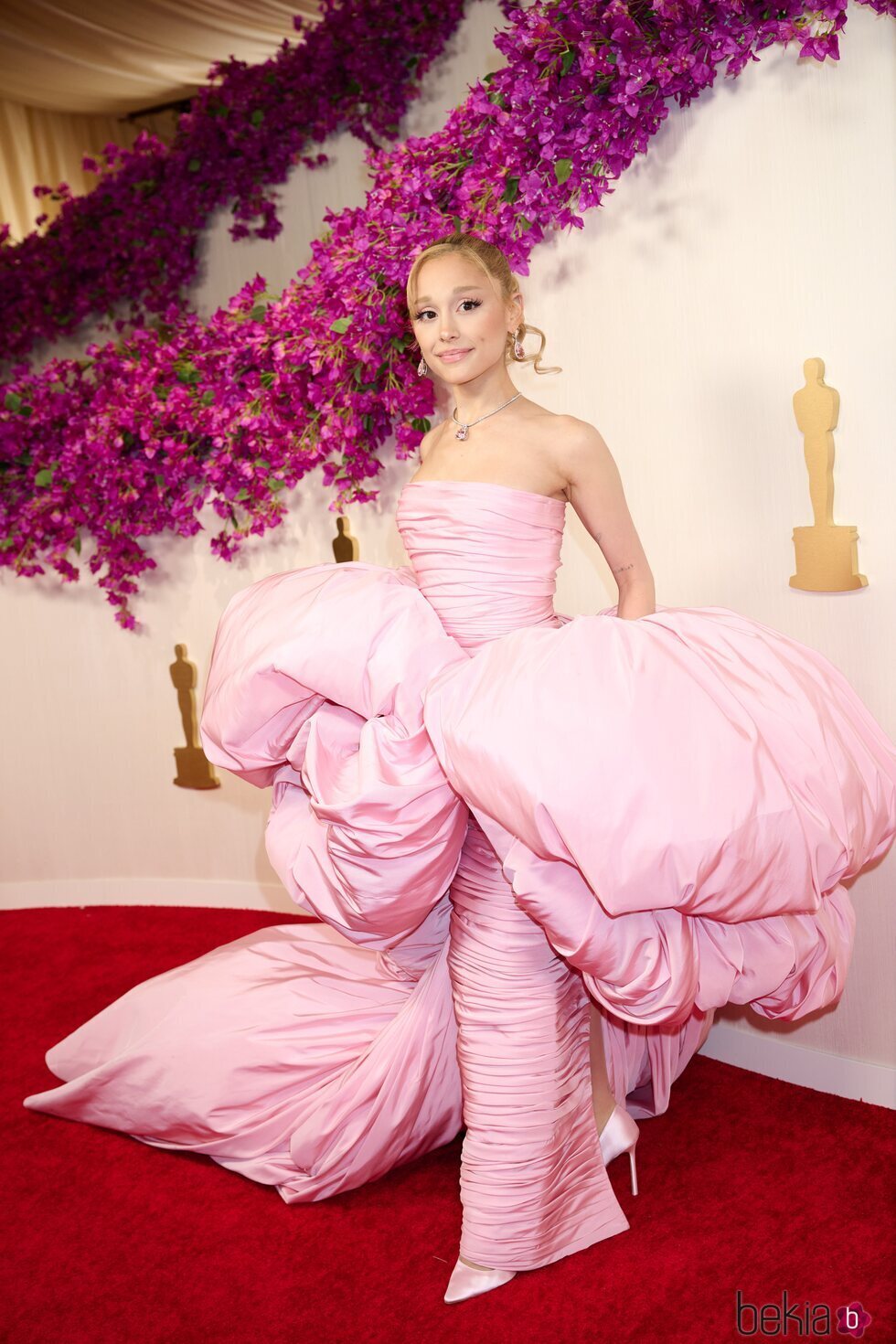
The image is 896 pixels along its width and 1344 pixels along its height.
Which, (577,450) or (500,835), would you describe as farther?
(577,450)

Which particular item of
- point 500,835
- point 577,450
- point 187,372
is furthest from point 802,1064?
point 187,372

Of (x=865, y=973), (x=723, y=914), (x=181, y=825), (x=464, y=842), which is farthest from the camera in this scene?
(x=181, y=825)

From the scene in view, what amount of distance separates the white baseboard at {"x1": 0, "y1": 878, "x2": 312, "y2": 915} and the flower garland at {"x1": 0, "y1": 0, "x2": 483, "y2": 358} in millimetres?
2649

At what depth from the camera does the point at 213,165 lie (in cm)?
527

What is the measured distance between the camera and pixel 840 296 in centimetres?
278

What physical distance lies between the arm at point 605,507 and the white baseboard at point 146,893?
243 cm

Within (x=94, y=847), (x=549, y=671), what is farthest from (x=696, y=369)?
(x=94, y=847)

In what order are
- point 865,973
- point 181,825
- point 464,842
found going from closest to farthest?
point 464,842
point 865,973
point 181,825

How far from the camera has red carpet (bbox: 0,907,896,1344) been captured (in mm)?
2268

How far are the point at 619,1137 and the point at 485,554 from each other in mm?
1292

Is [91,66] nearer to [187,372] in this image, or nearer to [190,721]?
[187,372]

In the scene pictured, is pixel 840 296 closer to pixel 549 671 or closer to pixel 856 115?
pixel 856 115

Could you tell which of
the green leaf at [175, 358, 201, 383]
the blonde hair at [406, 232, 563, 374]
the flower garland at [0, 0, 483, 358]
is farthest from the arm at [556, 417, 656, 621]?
the flower garland at [0, 0, 483, 358]

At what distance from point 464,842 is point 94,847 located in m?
2.91
